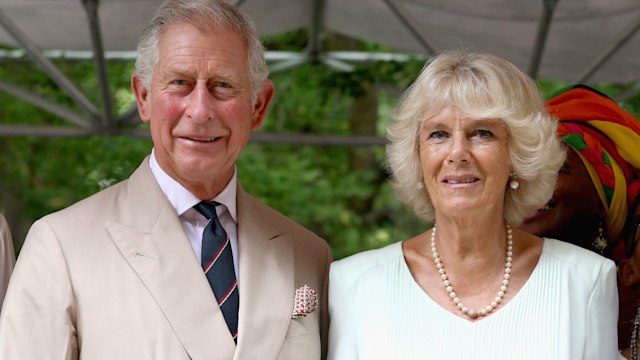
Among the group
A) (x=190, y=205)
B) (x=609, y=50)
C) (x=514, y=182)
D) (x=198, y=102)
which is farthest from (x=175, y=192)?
(x=609, y=50)

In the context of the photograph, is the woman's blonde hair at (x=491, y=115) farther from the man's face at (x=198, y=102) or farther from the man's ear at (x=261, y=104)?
the man's face at (x=198, y=102)

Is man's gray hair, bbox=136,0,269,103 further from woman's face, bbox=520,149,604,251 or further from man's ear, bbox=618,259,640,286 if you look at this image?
man's ear, bbox=618,259,640,286

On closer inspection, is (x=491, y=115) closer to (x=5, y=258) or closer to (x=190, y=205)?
(x=190, y=205)

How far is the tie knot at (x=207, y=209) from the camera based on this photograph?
303 cm

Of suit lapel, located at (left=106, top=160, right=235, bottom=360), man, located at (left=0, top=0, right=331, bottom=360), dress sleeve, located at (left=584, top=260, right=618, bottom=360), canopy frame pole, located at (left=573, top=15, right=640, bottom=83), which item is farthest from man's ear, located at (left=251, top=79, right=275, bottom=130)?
canopy frame pole, located at (left=573, top=15, right=640, bottom=83)

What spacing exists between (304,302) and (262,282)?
14 centimetres

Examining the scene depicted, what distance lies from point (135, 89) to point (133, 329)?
2.46 feet

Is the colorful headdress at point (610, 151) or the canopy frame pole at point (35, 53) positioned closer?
the colorful headdress at point (610, 151)

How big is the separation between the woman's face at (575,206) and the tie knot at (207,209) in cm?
114

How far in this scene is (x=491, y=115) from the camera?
2938 millimetres

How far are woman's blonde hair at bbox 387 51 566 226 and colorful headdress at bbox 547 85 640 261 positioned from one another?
0.32m

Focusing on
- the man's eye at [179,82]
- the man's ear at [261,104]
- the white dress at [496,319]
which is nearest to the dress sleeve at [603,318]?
the white dress at [496,319]

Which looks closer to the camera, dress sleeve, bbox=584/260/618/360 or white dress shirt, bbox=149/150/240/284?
dress sleeve, bbox=584/260/618/360

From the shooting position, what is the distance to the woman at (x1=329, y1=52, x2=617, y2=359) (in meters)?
2.94
